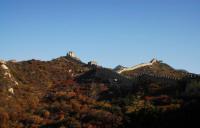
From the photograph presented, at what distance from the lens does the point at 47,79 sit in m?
75.8

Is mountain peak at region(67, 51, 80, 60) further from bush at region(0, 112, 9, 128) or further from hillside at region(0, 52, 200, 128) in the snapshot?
bush at region(0, 112, 9, 128)

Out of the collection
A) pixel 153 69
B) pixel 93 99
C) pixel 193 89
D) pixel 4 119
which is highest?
pixel 153 69

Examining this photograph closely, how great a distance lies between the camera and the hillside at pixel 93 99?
1800 inches

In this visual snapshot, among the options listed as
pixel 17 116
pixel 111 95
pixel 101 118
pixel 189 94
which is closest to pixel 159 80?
pixel 111 95

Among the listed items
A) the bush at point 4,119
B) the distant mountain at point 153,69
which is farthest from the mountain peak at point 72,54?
the bush at point 4,119

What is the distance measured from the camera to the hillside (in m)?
45.7

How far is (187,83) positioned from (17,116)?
73.0 ft

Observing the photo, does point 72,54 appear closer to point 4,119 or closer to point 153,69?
point 153,69

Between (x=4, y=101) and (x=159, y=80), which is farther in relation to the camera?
(x=159, y=80)

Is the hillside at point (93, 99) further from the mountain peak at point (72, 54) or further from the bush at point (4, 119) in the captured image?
the mountain peak at point (72, 54)

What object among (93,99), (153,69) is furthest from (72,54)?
(93,99)

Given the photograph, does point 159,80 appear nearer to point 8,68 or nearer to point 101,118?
point 101,118

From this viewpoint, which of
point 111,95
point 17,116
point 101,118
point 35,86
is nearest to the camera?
point 101,118

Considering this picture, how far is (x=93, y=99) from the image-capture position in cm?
5969
